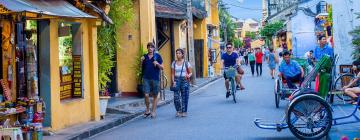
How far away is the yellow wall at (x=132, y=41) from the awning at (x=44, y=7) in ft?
26.1

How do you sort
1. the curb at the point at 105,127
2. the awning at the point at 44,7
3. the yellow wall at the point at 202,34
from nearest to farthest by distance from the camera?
the awning at the point at 44,7 → the curb at the point at 105,127 → the yellow wall at the point at 202,34

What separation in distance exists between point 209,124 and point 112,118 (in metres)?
2.92

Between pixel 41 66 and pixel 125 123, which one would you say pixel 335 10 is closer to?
pixel 125 123

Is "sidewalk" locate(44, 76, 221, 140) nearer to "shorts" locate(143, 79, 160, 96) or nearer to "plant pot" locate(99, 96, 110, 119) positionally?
"plant pot" locate(99, 96, 110, 119)

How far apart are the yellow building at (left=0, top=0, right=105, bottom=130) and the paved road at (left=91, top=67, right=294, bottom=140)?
1.01m

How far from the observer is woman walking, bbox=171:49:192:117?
14219 millimetres

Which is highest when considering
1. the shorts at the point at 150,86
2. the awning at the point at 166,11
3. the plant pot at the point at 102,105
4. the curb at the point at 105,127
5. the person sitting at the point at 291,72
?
the awning at the point at 166,11

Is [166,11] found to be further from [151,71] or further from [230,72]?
[151,71]

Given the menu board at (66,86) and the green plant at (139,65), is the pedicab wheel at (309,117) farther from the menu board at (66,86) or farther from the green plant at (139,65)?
the green plant at (139,65)

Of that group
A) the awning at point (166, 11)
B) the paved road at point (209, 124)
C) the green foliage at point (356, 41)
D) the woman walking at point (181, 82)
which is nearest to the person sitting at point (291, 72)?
the paved road at point (209, 124)

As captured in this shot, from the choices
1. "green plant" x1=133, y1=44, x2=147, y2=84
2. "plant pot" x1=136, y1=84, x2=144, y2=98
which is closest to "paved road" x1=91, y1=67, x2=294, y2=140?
"plant pot" x1=136, y1=84, x2=144, y2=98

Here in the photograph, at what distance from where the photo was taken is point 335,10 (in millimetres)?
20562

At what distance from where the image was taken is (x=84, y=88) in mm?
13242

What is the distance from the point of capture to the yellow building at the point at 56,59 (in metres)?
10.2
